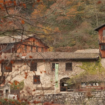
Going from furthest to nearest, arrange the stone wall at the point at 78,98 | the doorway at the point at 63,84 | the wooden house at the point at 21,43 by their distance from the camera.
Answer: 1. the doorway at the point at 63,84
2. the stone wall at the point at 78,98
3. the wooden house at the point at 21,43

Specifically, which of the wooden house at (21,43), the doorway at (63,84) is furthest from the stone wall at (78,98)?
the wooden house at (21,43)

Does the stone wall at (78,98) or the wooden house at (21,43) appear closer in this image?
the wooden house at (21,43)

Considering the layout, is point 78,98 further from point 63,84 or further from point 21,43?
point 21,43

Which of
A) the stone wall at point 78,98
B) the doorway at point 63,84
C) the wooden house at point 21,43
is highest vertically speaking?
the wooden house at point 21,43

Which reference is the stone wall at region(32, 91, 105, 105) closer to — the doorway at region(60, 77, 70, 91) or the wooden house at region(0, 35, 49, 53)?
the doorway at region(60, 77, 70, 91)

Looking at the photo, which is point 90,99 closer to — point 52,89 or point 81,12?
point 52,89

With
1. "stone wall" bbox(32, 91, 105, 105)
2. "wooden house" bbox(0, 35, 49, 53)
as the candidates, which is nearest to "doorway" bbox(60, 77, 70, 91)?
"stone wall" bbox(32, 91, 105, 105)

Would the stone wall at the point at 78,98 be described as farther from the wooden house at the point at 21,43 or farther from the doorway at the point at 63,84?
the wooden house at the point at 21,43

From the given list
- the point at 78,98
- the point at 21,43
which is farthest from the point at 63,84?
the point at 21,43

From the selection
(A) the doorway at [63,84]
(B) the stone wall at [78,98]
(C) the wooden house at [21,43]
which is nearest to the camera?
(C) the wooden house at [21,43]

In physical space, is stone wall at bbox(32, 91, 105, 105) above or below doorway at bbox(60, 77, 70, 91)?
below

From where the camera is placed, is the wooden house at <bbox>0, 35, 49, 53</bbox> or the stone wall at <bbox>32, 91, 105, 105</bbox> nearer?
the wooden house at <bbox>0, 35, 49, 53</bbox>

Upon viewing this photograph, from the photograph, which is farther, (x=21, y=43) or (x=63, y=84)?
(x=63, y=84)

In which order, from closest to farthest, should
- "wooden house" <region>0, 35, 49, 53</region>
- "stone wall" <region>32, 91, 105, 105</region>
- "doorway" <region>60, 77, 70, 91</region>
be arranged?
"wooden house" <region>0, 35, 49, 53</region> → "stone wall" <region>32, 91, 105, 105</region> → "doorway" <region>60, 77, 70, 91</region>
